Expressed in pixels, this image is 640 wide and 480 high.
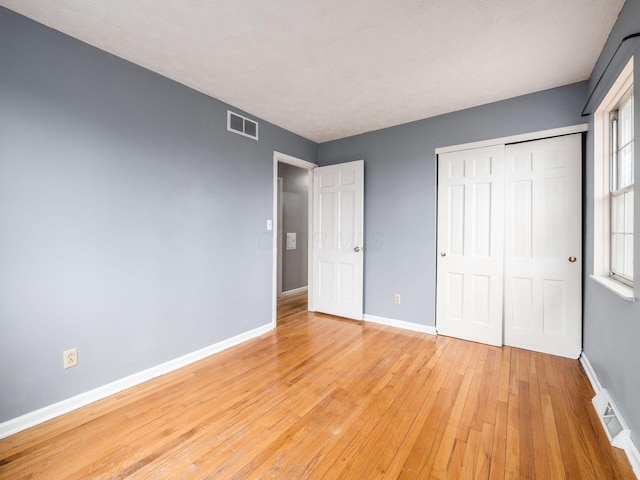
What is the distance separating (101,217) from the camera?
6.85 ft

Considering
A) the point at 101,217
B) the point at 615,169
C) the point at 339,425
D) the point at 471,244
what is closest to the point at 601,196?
the point at 615,169

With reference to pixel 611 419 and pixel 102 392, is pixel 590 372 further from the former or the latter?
pixel 102 392

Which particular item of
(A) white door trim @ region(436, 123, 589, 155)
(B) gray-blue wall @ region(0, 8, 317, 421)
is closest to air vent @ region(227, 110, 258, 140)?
(B) gray-blue wall @ region(0, 8, 317, 421)

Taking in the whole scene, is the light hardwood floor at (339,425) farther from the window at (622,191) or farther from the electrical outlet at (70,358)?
the window at (622,191)

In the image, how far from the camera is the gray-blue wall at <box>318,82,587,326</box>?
2.97 meters

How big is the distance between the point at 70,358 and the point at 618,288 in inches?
144

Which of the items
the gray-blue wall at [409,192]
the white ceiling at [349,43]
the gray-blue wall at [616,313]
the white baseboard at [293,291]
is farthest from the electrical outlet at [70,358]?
the white baseboard at [293,291]

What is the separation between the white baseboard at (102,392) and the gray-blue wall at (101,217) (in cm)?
4

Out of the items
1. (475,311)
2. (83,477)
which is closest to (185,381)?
(83,477)

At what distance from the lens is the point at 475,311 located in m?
3.09

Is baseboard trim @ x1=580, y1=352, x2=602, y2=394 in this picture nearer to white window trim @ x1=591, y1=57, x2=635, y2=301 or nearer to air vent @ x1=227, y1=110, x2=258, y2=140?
white window trim @ x1=591, y1=57, x2=635, y2=301

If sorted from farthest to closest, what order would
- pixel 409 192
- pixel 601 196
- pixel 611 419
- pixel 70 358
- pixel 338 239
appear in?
pixel 338 239
pixel 409 192
pixel 601 196
pixel 70 358
pixel 611 419

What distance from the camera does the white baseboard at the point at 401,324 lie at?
3399 mm

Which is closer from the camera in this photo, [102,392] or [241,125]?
[102,392]
